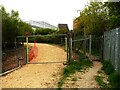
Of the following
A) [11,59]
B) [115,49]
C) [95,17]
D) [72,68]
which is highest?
[95,17]

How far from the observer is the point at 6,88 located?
32.8 feet

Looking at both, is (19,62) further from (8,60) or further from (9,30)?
(9,30)

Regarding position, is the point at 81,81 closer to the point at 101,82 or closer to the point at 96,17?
the point at 101,82

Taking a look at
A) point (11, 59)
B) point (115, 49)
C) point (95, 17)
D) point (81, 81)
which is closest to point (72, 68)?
point (115, 49)

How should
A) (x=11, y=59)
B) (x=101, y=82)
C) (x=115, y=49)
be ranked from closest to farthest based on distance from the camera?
(x=101, y=82)
(x=115, y=49)
(x=11, y=59)

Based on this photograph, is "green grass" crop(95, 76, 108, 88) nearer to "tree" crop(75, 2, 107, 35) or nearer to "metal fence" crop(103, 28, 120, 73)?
"metal fence" crop(103, 28, 120, 73)

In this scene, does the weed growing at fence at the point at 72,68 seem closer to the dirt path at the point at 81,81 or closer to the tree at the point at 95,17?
the dirt path at the point at 81,81

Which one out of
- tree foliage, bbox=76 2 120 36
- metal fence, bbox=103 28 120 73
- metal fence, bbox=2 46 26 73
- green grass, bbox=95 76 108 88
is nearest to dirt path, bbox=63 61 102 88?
green grass, bbox=95 76 108 88

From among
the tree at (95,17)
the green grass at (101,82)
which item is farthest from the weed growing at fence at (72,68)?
the tree at (95,17)

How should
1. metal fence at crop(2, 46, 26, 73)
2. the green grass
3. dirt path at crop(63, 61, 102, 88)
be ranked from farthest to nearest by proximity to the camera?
metal fence at crop(2, 46, 26, 73)
dirt path at crop(63, 61, 102, 88)
the green grass

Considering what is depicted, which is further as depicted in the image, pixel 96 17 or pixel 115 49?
pixel 96 17

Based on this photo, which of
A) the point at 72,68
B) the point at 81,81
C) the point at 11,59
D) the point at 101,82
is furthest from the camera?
the point at 11,59

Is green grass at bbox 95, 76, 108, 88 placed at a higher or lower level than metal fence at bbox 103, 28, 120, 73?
lower

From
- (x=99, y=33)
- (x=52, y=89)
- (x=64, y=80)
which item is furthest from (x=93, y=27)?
(x=52, y=89)
